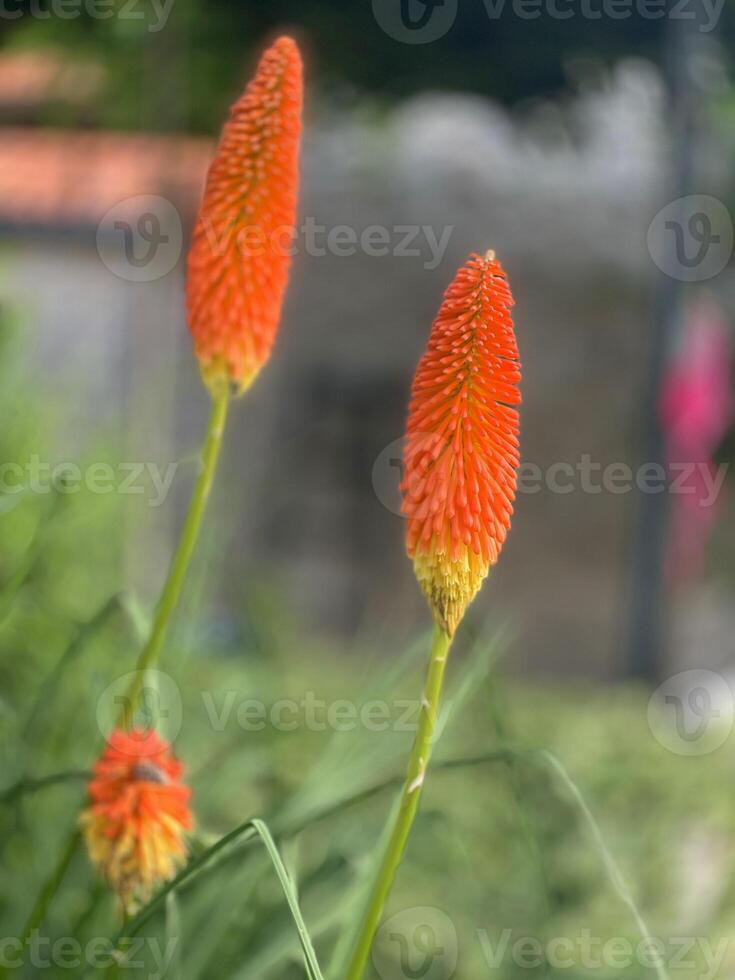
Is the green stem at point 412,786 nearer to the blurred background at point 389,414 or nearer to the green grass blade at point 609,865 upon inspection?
the green grass blade at point 609,865

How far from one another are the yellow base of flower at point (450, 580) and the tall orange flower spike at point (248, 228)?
0.22 m

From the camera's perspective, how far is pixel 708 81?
3793mm

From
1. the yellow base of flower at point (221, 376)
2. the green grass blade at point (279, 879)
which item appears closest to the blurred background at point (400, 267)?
the yellow base of flower at point (221, 376)

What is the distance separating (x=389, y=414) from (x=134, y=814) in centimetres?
505

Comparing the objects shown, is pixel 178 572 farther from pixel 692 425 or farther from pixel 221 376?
pixel 692 425

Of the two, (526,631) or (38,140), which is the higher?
(38,140)

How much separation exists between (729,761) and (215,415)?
2461 mm

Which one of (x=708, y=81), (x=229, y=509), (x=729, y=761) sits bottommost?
(x=729, y=761)

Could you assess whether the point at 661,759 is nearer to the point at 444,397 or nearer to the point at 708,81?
the point at 708,81

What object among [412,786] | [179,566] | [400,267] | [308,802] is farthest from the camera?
[400,267]

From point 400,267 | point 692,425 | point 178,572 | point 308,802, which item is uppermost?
point 400,267

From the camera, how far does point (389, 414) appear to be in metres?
5.79

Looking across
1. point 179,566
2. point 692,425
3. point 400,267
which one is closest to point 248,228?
point 179,566

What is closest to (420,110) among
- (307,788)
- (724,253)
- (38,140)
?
(724,253)
